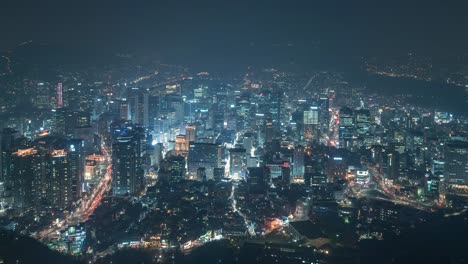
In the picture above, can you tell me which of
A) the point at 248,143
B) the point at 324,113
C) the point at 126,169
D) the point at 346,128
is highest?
the point at 324,113

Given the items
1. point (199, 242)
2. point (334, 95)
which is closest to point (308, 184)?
point (199, 242)

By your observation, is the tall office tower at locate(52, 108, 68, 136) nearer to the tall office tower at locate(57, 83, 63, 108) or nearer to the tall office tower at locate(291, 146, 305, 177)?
the tall office tower at locate(57, 83, 63, 108)

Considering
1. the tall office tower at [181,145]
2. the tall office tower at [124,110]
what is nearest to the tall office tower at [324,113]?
the tall office tower at [181,145]

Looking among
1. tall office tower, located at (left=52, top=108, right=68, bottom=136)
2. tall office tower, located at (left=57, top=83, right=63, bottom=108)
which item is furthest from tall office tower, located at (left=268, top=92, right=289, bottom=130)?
tall office tower, located at (left=57, top=83, right=63, bottom=108)

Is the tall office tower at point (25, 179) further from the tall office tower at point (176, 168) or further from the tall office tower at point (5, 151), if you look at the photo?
the tall office tower at point (176, 168)

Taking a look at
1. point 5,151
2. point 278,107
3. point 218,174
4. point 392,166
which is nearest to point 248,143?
point 218,174

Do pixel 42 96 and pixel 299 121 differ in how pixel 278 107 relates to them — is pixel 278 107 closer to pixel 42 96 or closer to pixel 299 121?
pixel 299 121
